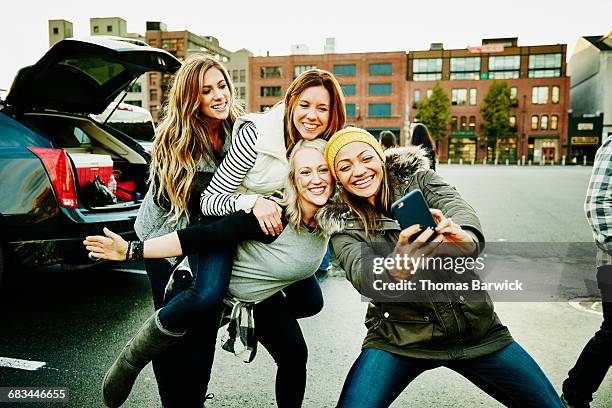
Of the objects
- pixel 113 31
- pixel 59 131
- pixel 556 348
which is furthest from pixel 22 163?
pixel 113 31

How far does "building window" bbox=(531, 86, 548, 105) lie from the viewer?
6556 cm

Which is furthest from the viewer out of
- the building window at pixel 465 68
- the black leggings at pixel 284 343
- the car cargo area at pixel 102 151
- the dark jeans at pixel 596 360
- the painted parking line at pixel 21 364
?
the building window at pixel 465 68

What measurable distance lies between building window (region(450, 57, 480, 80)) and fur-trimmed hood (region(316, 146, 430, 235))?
71126mm

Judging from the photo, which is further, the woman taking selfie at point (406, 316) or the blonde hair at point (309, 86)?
the blonde hair at point (309, 86)

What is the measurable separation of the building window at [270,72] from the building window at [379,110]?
13.9m

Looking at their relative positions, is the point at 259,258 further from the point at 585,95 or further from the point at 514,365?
the point at 585,95

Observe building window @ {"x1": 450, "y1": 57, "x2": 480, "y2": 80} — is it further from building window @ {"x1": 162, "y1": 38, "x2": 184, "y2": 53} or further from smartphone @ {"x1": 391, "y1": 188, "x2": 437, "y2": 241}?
smartphone @ {"x1": 391, "y1": 188, "x2": 437, "y2": 241}

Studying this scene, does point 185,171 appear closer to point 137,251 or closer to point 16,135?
point 137,251

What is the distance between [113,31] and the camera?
3314 inches

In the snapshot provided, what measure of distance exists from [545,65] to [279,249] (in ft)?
243

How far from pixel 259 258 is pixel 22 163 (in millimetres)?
2666

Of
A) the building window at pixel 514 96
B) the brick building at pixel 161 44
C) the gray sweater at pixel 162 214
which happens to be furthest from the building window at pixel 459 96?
the gray sweater at pixel 162 214

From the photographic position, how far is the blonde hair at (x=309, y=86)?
2490mm

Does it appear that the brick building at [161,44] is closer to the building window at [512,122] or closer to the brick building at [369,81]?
the brick building at [369,81]
